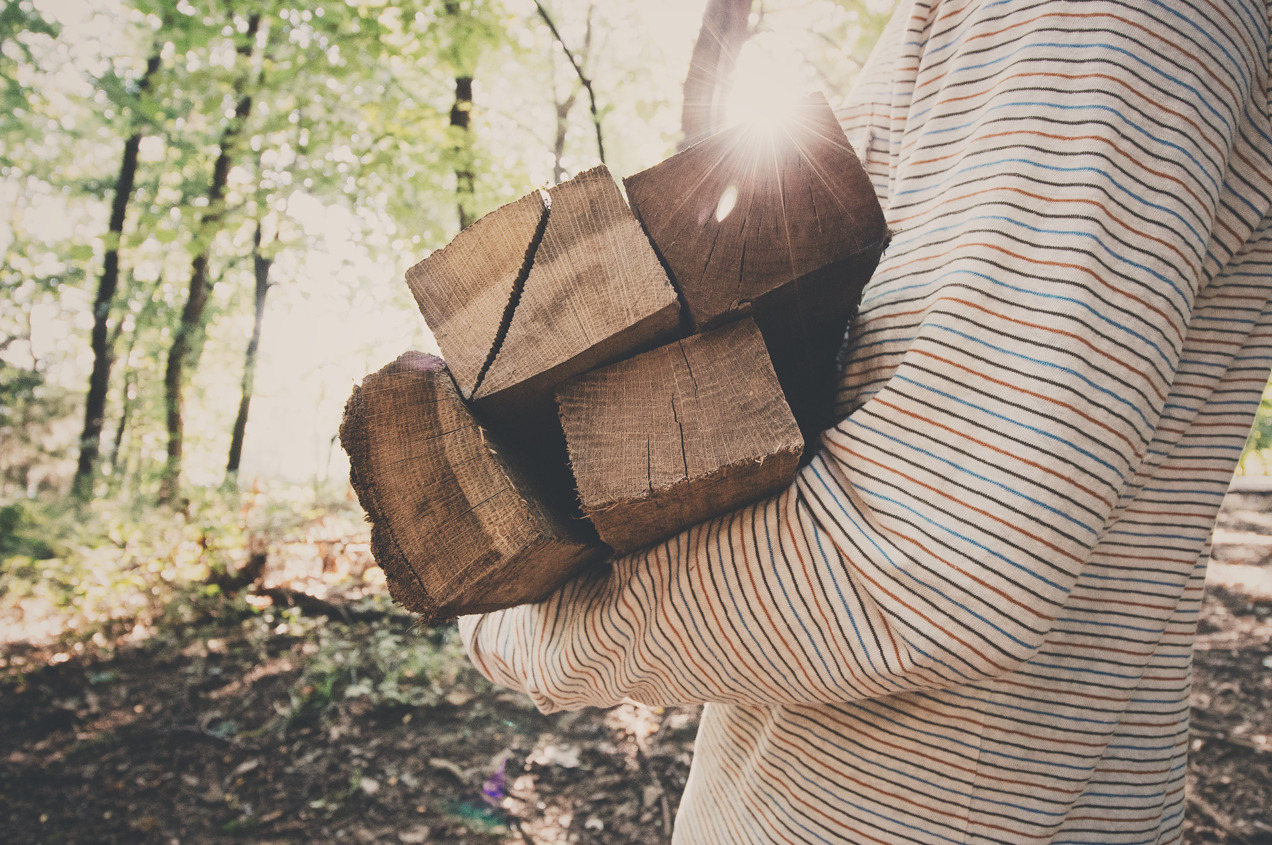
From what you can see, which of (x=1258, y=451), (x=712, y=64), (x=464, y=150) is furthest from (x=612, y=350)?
(x=1258, y=451)

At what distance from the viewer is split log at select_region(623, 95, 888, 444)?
702 mm

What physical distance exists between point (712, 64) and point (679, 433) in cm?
174

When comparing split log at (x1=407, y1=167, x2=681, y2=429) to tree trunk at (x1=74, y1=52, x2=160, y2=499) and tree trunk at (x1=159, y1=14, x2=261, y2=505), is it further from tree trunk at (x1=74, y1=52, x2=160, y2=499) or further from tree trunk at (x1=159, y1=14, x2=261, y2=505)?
tree trunk at (x1=74, y1=52, x2=160, y2=499)

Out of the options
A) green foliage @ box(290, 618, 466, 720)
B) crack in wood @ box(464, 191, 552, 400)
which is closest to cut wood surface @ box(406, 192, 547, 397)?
crack in wood @ box(464, 191, 552, 400)

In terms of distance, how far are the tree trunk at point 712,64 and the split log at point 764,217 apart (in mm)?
998

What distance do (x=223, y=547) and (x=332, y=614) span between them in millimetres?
1457

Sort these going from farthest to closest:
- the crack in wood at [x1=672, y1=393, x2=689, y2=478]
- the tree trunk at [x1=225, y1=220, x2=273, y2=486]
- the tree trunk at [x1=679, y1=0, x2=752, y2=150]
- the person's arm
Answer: the tree trunk at [x1=225, y1=220, x2=273, y2=486] → the tree trunk at [x1=679, y1=0, x2=752, y2=150] → the crack in wood at [x1=672, y1=393, x2=689, y2=478] → the person's arm

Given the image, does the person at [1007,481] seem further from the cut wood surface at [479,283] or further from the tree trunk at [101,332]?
the tree trunk at [101,332]

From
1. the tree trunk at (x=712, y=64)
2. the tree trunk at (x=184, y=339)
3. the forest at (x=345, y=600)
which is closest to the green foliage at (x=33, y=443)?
the tree trunk at (x=184, y=339)

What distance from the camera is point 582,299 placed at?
73cm

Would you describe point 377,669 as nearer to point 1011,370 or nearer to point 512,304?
point 512,304

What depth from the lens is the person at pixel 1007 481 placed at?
588 mm

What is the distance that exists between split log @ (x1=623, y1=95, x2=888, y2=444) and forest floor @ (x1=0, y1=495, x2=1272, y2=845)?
2785 mm

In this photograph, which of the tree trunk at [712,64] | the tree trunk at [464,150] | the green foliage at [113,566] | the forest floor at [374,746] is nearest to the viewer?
the tree trunk at [712,64]
